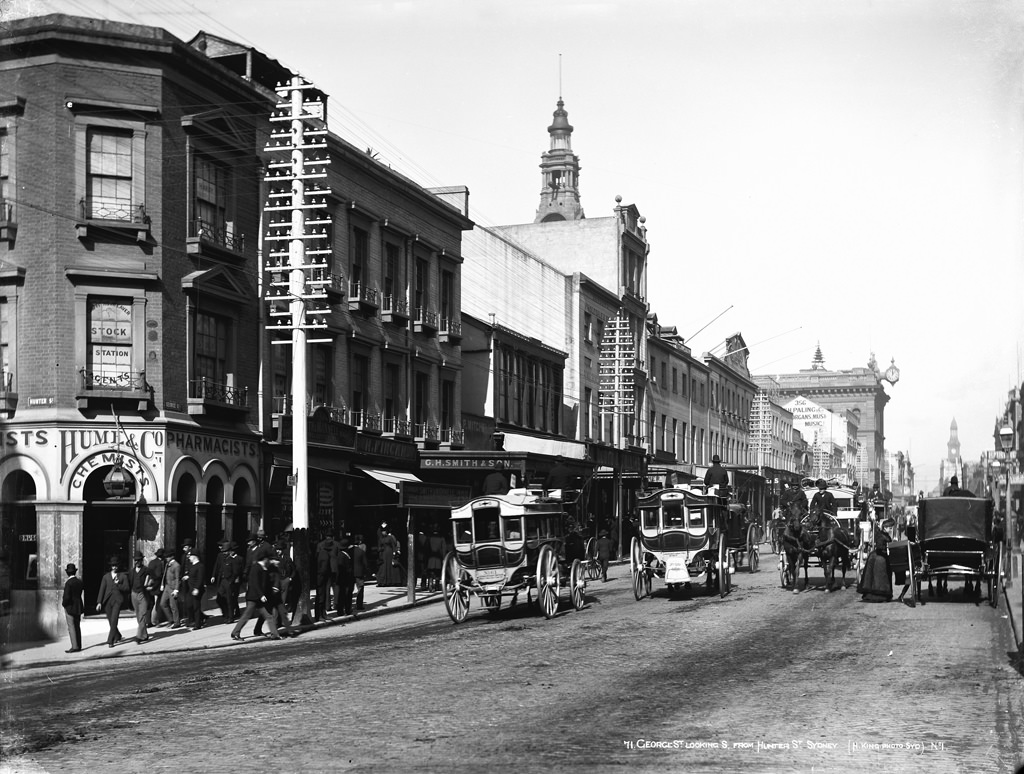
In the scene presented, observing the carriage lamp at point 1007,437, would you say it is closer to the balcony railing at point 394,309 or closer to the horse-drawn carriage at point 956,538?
the horse-drawn carriage at point 956,538

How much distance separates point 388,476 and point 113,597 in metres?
14.3

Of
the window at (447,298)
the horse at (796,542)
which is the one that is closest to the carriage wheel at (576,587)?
the horse at (796,542)

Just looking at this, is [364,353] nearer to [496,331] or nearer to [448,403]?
[448,403]

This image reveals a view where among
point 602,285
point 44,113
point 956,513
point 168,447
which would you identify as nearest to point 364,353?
point 168,447

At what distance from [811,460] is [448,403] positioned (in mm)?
93721

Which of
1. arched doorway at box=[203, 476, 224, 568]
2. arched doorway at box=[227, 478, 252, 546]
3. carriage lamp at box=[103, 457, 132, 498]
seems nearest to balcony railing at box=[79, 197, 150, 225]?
carriage lamp at box=[103, 457, 132, 498]

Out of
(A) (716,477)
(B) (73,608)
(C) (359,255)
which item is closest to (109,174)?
(B) (73,608)

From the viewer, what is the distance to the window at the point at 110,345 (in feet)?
86.1

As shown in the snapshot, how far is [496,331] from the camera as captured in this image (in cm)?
4766

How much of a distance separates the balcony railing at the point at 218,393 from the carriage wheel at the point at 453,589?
8593 millimetres

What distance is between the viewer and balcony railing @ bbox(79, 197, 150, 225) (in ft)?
85.9

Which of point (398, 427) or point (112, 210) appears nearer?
point (112, 210)

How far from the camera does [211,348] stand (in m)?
29.1

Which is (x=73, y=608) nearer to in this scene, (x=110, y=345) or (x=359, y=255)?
(x=110, y=345)
